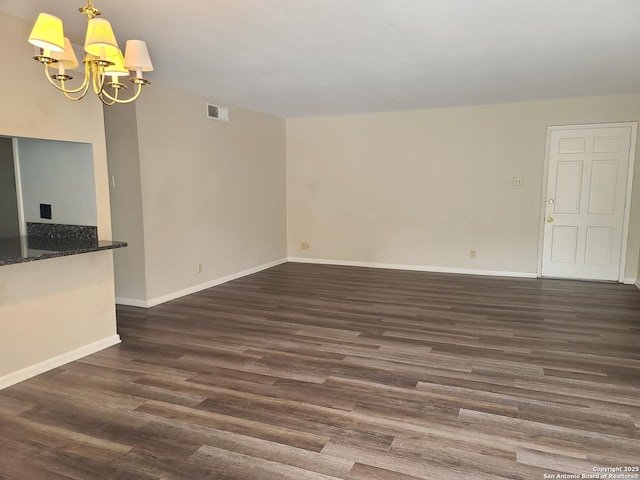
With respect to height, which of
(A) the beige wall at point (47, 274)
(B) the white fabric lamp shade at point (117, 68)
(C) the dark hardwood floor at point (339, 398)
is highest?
(B) the white fabric lamp shade at point (117, 68)

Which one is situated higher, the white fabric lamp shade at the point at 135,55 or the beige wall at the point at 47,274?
the white fabric lamp shade at the point at 135,55

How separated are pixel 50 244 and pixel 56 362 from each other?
0.88 metres

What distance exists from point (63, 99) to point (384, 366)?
306 cm

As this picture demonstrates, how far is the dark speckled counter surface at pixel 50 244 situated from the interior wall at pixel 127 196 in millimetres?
1022

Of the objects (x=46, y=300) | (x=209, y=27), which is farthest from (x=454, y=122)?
(x=46, y=300)

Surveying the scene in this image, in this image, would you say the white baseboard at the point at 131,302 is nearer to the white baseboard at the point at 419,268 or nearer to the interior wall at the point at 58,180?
the interior wall at the point at 58,180

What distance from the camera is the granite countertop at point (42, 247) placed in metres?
2.71

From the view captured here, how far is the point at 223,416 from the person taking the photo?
2.42m

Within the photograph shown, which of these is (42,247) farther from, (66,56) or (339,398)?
(339,398)

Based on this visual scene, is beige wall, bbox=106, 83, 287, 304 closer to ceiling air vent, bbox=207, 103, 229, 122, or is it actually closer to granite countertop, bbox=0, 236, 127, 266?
ceiling air vent, bbox=207, 103, 229, 122

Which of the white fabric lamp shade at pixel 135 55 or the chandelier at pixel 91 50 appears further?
the white fabric lamp shade at pixel 135 55

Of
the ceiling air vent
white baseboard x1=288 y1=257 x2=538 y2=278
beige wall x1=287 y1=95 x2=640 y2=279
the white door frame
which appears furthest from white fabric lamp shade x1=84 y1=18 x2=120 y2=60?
the white door frame

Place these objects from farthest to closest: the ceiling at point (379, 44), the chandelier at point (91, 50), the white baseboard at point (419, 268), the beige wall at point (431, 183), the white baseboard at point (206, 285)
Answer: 1. the white baseboard at point (419, 268)
2. the beige wall at point (431, 183)
3. the white baseboard at point (206, 285)
4. the ceiling at point (379, 44)
5. the chandelier at point (91, 50)

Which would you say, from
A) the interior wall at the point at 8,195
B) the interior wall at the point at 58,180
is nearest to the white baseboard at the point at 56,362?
the interior wall at the point at 58,180
